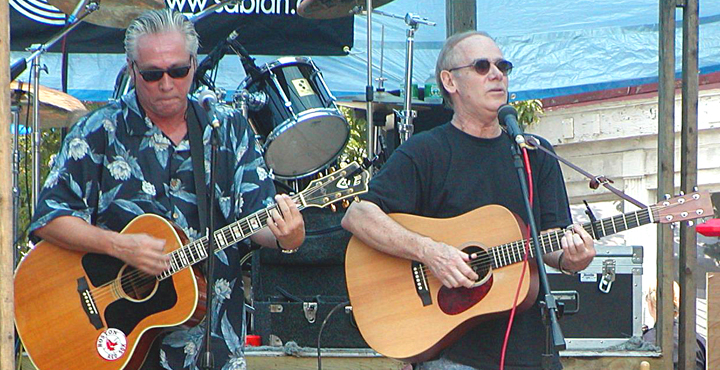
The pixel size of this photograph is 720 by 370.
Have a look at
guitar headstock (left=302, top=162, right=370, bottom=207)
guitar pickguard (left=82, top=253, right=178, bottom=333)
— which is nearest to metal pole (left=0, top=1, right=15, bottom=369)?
guitar pickguard (left=82, top=253, right=178, bottom=333)

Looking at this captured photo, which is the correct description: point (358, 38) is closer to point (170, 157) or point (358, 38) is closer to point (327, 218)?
point (327, 218)

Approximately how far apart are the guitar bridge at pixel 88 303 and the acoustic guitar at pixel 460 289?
103 centimetres

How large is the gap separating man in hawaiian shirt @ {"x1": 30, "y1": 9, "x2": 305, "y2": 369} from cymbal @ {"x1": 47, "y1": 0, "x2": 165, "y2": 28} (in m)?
2.45

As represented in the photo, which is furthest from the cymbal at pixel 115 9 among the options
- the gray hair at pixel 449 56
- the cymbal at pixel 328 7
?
the gray hair at pixel 449 56

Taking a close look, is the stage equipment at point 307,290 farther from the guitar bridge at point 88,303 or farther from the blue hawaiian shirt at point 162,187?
the guitar bridge at point 88,303

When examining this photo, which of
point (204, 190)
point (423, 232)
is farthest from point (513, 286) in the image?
point (204, 190)

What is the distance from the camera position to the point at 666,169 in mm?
5500

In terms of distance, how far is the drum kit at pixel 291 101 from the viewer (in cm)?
562

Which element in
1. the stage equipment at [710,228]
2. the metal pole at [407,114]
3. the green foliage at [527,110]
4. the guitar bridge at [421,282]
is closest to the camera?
the guitar bridge at [421,282]

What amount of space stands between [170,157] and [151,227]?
262mm

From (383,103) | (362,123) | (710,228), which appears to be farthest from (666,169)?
(362,123)

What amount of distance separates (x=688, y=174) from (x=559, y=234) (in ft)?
6.99

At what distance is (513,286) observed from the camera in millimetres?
3645

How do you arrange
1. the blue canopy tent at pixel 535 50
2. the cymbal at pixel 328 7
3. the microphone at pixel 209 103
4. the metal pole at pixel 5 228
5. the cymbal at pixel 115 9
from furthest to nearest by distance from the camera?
the blue canopy tent at pixel 535 50 → the cymbal at pixel 328 7 → the cymbal at pixel 115 9 → the microphone at pixel 209 103 → the metal pole at pixel 5 228
